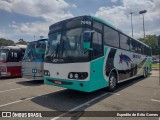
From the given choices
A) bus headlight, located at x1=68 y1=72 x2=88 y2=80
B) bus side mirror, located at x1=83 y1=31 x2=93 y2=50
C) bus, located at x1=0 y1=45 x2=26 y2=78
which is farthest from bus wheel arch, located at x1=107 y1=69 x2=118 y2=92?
bus, located at x1=0 y1=45 x2=26 y2=78

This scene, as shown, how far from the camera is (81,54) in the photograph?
248 inches

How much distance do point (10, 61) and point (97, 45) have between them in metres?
9.94

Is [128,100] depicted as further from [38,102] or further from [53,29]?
[53,29]

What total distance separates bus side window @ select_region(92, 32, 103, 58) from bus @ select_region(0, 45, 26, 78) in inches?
387

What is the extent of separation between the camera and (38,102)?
6449 mm

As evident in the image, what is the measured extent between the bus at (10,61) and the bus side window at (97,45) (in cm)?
984

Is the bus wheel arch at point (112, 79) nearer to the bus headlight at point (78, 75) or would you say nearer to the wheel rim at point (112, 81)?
the wheel rim at point (112, 81)

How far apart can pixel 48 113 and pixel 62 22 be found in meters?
3.92

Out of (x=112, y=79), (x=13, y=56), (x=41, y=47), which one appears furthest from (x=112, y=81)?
(x=13, y=56)

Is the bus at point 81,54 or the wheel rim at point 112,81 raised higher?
the bus at point 81,54

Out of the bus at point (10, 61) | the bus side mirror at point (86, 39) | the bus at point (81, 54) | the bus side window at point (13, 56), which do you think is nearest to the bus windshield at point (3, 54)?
the bus at point (10, 61)

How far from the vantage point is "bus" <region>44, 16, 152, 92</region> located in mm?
6254

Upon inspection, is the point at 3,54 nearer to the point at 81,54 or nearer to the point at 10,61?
the point at 10,61

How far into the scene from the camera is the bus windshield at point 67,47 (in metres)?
6.32
